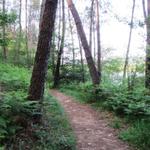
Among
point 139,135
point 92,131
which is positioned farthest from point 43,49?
point 139,135

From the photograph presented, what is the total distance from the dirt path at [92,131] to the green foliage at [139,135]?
0.72 ft

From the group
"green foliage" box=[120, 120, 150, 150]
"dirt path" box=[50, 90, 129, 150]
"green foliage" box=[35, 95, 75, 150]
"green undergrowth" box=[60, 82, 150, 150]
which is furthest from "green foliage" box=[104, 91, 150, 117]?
"green foliage" box=[35, 95, 75, 150]

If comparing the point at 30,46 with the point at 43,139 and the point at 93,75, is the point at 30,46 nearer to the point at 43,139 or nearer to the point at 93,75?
the point at 93,75

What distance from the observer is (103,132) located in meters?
7.93

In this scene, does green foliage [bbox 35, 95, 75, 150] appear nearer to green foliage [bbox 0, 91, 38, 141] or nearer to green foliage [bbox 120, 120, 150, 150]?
green foliage [bbox 0, 91, 38, 141]

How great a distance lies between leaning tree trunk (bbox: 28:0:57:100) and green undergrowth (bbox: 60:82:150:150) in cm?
251

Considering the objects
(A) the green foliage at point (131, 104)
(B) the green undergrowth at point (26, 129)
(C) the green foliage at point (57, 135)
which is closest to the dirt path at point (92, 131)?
(C) the green foliage at point (57, 135)

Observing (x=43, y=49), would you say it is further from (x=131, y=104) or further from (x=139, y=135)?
(x=131, y=104)

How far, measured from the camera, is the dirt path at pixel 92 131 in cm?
677

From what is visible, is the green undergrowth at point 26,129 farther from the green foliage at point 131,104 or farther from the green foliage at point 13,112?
the green foliage at point 131,104

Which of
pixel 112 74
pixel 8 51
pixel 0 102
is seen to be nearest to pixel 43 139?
pixel 0 102

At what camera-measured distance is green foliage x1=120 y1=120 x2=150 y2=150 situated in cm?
648

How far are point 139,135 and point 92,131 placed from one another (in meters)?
1.57

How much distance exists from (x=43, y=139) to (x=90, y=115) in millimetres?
4203
